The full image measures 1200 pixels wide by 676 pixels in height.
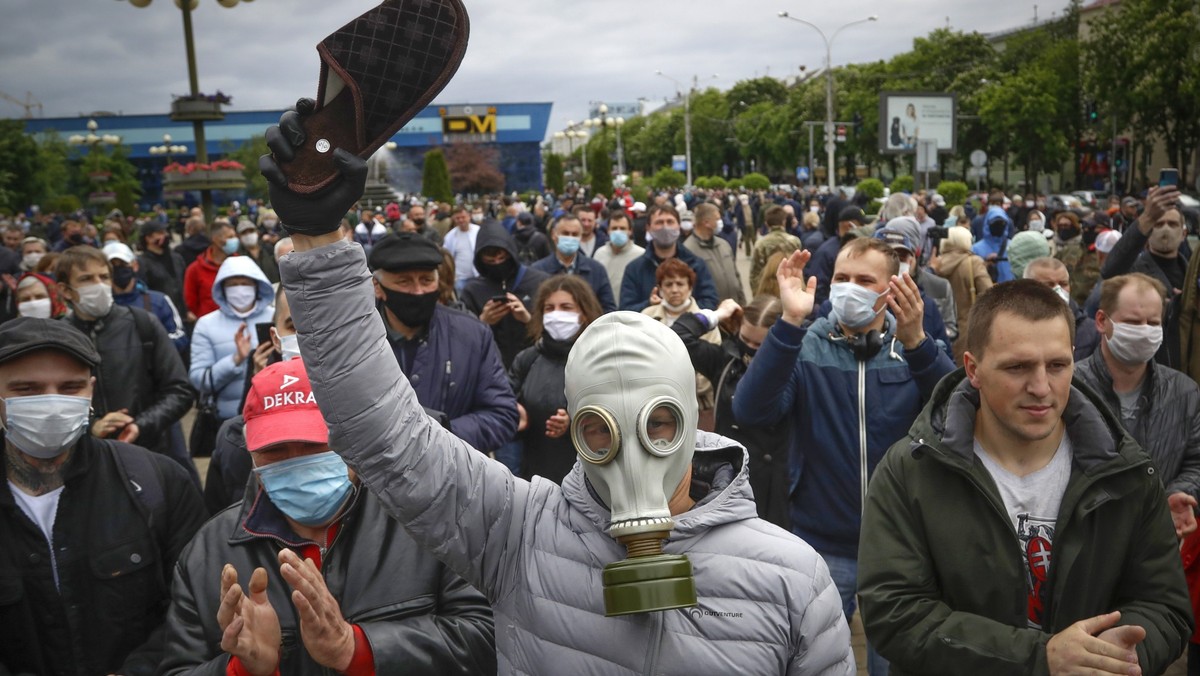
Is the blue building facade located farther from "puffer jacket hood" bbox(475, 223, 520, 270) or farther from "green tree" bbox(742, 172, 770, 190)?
"puffer jacket hood" bbox(475, 223, 520, 270)

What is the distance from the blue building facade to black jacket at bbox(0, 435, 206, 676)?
322ft

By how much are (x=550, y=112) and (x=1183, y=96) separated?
2766 inches

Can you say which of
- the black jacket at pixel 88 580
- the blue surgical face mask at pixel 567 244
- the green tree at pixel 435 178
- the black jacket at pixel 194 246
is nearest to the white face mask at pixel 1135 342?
the black jacket at pixel 88 580

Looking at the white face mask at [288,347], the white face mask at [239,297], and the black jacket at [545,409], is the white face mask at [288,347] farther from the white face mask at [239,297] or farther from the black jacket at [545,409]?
the white face mask at [239,297]

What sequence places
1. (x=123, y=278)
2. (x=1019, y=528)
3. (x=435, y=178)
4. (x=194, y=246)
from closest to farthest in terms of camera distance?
(x=1019, y=528) → (x=123, y=278) → (x=194, y=246) → (x=435, y=178)

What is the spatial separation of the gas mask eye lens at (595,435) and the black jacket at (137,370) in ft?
12.9

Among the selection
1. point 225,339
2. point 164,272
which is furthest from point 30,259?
point 225,339

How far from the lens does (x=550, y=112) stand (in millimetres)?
105750

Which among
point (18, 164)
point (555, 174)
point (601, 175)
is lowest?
point (601, 175)

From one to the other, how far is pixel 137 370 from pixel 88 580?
2530 mm

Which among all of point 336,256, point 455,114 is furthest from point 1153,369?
point 455,114

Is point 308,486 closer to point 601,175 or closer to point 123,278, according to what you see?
point 123,278

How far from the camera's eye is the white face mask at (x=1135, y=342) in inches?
167

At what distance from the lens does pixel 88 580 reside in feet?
10.6
